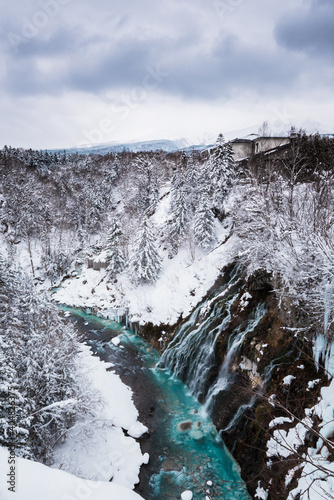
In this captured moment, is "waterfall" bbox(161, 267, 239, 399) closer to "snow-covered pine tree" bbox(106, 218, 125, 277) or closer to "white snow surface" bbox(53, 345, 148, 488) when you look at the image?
"white snow surface" bbox(53, 345, 148, 488)

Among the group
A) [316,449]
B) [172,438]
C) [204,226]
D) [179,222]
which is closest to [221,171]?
[179,222]

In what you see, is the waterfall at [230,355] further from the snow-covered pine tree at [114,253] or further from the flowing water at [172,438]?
the snow-covered pine tree at [114,253]

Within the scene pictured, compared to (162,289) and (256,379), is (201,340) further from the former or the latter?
(162,289)

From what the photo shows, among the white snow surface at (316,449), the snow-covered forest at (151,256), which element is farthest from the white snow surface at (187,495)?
the white snow surface at (316,449)

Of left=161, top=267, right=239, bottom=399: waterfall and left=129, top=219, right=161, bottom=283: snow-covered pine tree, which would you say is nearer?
left=161, top=267, right=239, bottom=399: waterfall

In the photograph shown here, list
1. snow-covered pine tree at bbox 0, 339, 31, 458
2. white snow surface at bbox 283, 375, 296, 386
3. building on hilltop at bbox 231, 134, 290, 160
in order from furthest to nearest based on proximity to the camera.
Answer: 1. building on hilltop at bbox 231, 134, 290, 160
2. white snow surface at bbox 283, 375, 296, 386
3. snow-covered pine tree at bbox 0, 339, 31, 458

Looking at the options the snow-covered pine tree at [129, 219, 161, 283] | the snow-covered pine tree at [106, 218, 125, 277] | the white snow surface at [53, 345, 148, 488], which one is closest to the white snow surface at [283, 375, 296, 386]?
the white snow surface at [53, 345, 148, 488]

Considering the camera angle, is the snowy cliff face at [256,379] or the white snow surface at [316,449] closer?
the white snow surface at [316,449]
